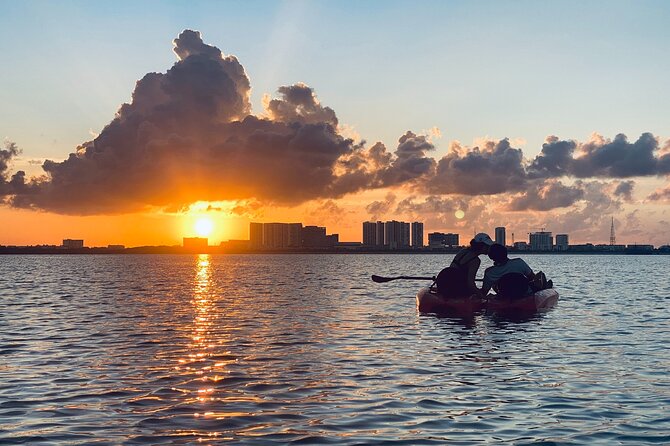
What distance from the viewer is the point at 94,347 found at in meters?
23.3

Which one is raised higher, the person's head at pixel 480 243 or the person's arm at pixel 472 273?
the person's head at pixel 480 243

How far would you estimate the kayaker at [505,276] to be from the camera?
33500mm

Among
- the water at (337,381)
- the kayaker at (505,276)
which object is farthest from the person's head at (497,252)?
the water at (337,381)

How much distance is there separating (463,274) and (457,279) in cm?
35

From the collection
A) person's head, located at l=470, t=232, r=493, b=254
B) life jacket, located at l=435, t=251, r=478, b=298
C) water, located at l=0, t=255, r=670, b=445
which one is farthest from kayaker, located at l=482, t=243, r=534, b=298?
water, located at l=0, t=255, r=670, b=445

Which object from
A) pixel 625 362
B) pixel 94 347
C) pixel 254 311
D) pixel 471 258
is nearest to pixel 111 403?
pixel 94 347

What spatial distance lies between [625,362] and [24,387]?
14869 millimetres

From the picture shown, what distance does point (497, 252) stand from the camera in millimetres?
33875

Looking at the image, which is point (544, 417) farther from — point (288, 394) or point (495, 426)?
point (288, 394)

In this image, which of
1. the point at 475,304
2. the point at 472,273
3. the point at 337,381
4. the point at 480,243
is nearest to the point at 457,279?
the point at 472,273

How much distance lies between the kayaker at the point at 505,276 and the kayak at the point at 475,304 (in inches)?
13.8

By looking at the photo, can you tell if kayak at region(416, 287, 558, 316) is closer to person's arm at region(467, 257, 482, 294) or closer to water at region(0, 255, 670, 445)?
person's arm at region(467, 257, 482, 294)

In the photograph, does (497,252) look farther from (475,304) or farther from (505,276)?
(475,304)

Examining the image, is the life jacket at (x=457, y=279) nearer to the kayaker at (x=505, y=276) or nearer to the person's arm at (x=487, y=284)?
the person's arm at (x=487, y=284)
